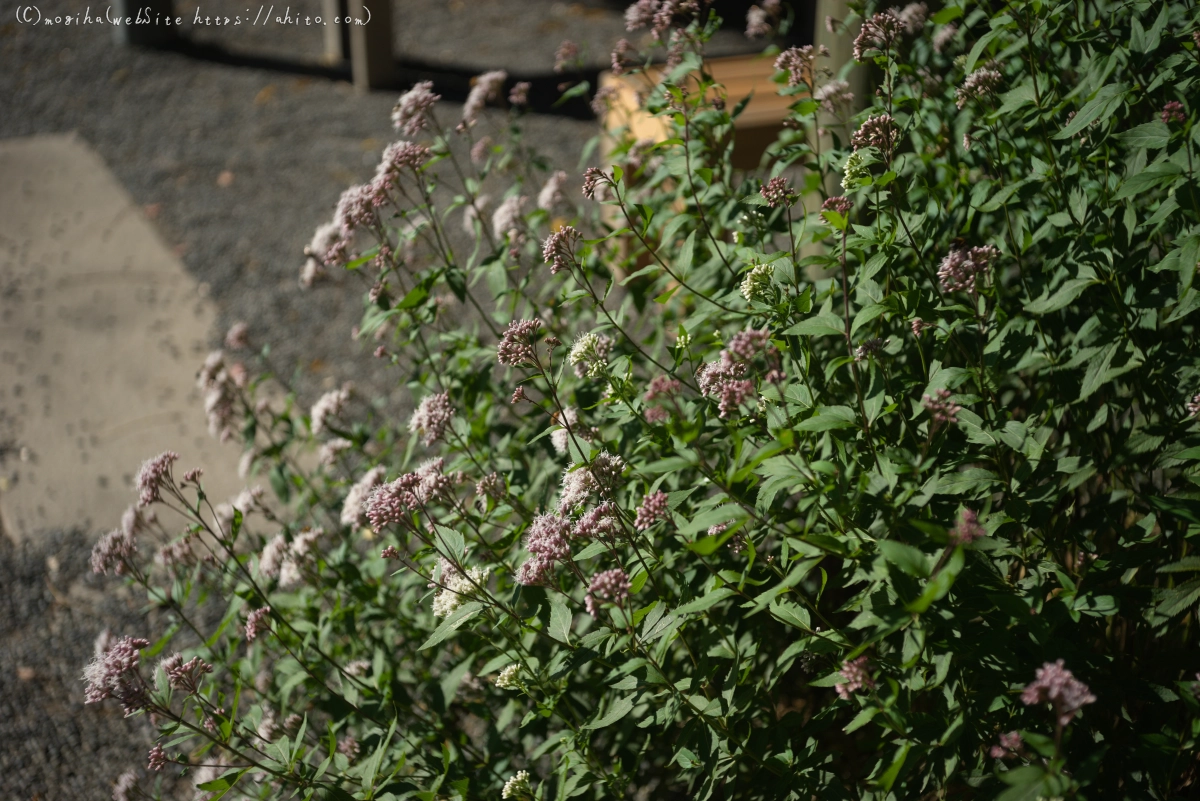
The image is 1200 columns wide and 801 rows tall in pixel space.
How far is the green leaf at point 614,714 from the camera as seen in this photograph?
199 cm

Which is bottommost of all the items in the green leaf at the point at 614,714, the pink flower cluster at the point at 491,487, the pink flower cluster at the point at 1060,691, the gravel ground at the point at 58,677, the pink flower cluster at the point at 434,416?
the gravel ground at the point at 58,677

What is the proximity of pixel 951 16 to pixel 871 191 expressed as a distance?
0.47 metres

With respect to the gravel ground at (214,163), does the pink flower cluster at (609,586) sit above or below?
above

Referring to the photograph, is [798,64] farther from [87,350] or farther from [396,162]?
[87,350]

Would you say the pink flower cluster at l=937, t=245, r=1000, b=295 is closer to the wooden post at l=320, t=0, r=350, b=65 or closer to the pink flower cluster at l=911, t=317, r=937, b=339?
the pink flower cluster at l=911, t=317, r=937, b=339

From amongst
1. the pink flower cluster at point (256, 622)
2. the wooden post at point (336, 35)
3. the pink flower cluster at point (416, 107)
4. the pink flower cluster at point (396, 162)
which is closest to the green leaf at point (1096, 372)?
the pink flower cluster at point (396, 162)

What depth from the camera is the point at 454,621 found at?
1943 millimetres

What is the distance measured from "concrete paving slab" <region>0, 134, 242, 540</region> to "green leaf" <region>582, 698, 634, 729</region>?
9.35 ft

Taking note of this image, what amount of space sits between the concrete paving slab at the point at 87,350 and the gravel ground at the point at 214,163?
0.60 ft

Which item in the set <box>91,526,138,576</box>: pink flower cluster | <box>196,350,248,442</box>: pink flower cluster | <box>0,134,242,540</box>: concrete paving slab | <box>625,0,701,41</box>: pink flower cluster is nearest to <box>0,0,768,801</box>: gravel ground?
<box>0,134,242,540</box>: concrete paving slab

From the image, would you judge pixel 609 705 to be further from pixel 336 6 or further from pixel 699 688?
pixel 336 6

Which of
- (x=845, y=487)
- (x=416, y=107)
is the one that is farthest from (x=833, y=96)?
(x=845, y=487)

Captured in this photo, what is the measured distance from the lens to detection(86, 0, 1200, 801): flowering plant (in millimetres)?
1792

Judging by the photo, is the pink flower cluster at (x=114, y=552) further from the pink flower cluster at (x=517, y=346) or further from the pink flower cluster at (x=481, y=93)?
A: the pink flower cluster at (x=481, y=93)
